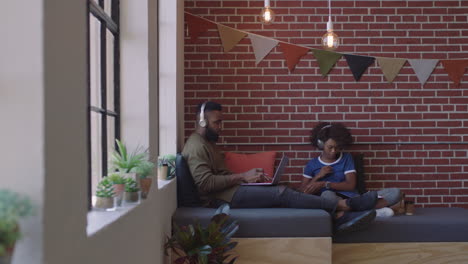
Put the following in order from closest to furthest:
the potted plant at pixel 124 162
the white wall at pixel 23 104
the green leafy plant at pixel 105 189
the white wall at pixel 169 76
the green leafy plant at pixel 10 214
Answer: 1. the green leafy plant at pixel 10 214
2. the white wall at pixel 23 104
3. the green leafy plant at pixel 105 189
4. the potted plant at pixel 124 162
5. the white wall at pixel 169 76

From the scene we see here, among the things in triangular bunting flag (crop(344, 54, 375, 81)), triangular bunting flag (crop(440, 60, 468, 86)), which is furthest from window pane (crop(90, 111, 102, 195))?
triangular bunting flag (crop(440, 60, 468, 86))

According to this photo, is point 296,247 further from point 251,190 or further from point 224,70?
point 224,70

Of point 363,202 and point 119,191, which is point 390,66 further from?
point 119,191

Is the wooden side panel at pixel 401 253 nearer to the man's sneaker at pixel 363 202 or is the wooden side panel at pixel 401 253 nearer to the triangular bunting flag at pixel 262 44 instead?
the man's sneaker at pixel 363 202

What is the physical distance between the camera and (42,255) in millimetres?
1315

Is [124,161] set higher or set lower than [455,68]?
lower

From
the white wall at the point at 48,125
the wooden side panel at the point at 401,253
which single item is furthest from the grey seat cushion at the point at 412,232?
the white wall at the point at 48,125

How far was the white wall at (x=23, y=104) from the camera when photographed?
52.5 inches

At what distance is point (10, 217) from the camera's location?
114 centimetres

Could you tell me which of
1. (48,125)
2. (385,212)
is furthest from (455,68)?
(48,125)

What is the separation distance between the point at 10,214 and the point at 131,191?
1439mm

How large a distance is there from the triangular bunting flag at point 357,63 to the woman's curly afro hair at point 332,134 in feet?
1.51

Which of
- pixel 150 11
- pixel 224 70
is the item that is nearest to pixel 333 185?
pixel 224 70

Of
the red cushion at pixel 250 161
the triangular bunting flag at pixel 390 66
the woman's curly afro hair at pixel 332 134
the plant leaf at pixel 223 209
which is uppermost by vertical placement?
the triangular bunting flag at pixel 390 66
